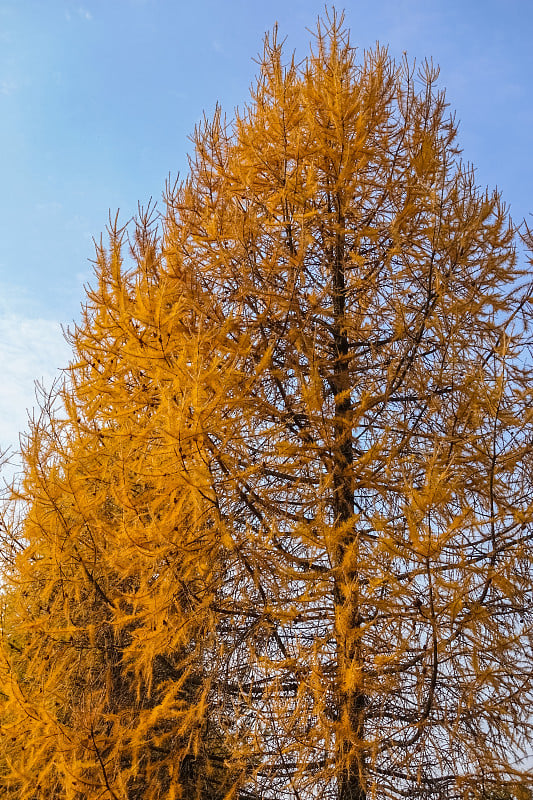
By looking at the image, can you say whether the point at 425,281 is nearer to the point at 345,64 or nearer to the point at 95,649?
the point at 345,64

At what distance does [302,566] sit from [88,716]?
1.45m

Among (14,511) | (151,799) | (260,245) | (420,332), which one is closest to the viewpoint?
(151,799)

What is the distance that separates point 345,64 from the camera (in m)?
5.38

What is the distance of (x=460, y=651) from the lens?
3.64 meters

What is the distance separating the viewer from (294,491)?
13.9 ft

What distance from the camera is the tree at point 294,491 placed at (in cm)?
351

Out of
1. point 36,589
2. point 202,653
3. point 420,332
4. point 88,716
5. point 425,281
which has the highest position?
point 425,281

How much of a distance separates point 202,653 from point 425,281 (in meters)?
2.83

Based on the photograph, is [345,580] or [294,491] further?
[294,491]

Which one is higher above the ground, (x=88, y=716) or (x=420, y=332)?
(x=420, y=332)

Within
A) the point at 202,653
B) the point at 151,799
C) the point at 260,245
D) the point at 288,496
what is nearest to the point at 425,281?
the point at 260,245

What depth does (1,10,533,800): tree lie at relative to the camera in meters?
3.51

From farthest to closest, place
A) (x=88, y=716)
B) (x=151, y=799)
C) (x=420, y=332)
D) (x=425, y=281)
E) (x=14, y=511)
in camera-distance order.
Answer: (x=14, y=511)
(x=425, y=281)
(x=420, y=332)
(x=151, y=799)
(x=88, y=716)

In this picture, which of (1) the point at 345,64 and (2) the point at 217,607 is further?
(1) the point at 345,64
